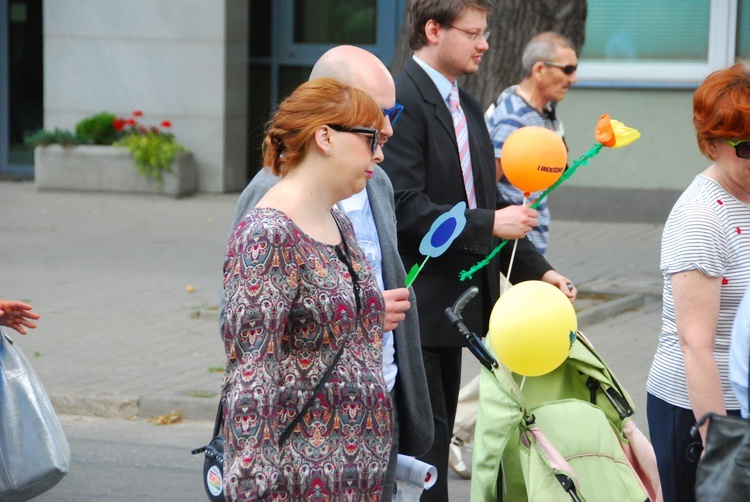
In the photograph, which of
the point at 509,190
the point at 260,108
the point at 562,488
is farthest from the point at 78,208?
the point at 562,488

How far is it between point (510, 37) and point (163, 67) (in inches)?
283

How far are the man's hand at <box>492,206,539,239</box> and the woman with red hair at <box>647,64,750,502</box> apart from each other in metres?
0.75

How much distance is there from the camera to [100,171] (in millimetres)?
14656

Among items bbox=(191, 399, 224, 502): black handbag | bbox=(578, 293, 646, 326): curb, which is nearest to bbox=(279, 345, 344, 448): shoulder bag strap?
bbox=(191, 399, 224, 502): black handbag

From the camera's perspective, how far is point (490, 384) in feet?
12.1

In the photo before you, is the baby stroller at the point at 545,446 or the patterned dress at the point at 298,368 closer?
the patterned dress at the point at 298,368

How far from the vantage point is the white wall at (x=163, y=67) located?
48.9ft

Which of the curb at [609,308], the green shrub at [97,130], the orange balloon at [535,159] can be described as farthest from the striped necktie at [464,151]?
the green shrub at [97,130]

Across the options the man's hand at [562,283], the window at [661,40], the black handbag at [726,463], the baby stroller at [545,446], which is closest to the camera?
the black handbag at [726,463]

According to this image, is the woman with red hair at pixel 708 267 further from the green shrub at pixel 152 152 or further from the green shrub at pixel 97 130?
the green shrub at pixel 97 130

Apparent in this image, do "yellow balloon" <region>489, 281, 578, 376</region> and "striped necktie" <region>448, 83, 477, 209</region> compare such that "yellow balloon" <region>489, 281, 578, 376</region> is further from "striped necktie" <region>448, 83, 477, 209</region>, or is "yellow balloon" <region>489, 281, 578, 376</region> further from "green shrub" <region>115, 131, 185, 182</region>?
"green shrub" <region>115, 131, 185, 182</region>

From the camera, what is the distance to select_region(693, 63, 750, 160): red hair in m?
3.16

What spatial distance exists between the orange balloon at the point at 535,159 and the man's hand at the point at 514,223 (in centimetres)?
24

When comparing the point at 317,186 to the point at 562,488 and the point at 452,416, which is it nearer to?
the point at 562,488
